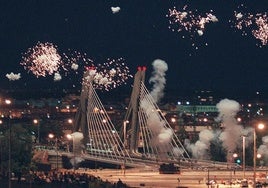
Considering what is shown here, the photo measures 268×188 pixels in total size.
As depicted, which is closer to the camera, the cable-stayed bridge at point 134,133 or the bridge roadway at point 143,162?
the bridge roadway at point 143,162

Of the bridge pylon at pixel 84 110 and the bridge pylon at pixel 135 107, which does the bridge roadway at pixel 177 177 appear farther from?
the bridge pylon at pixel 84 110

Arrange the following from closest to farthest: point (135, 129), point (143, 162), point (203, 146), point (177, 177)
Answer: point (177, 177) → point (143, 162) → point (135, 129) → point (203, 146)

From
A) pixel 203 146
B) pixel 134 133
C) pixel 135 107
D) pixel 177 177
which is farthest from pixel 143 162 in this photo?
pixel 177 177

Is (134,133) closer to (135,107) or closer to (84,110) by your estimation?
(135,107)

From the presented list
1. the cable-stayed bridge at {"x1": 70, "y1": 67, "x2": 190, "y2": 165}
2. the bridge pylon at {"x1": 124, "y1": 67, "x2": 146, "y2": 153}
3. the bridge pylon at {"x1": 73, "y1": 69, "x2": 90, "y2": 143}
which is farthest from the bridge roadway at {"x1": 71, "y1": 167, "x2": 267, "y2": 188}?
the bridge pylon at {"x1": 73, "y1": 69, "x2": 90, "y2": 143}

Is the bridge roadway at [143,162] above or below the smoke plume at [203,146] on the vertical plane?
below

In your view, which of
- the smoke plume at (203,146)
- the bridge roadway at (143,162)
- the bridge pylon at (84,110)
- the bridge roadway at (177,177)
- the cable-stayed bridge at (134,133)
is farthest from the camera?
the smoke plume at (203,146)

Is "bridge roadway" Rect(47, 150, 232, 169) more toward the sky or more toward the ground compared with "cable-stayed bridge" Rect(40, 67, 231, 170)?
more toward the ground

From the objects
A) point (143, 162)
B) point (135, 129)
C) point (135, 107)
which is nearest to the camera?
point (143, 162)

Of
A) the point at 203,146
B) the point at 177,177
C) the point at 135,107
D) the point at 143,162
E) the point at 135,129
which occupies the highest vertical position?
the point at 135,107

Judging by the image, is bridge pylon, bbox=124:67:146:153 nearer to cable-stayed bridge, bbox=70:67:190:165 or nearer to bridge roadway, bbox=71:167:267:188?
cable-stayed bridge, bbox=70:67:190:165

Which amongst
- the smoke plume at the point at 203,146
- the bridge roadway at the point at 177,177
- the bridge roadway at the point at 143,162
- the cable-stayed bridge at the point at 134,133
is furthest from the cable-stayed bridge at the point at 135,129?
the bridge roadway at the point at 177,177

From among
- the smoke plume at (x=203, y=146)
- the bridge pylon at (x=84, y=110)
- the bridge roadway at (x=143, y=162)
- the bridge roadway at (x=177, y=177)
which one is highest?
the bridge pylon at (x=84, y=110)
